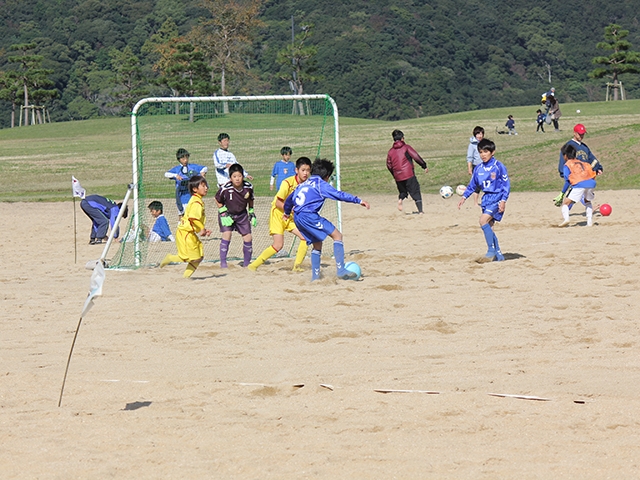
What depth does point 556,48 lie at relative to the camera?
11662 cm

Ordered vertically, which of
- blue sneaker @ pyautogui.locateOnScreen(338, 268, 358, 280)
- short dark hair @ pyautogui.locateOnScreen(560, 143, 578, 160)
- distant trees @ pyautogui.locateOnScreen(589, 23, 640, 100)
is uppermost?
distant trees @ pyautogui.locateOnScreen(589, 23, 640, 100)

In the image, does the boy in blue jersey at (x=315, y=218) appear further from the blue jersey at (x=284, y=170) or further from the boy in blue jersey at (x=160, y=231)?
the boy in blue jersey at (x=160, y=231)

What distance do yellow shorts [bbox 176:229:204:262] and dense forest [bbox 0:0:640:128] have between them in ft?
238

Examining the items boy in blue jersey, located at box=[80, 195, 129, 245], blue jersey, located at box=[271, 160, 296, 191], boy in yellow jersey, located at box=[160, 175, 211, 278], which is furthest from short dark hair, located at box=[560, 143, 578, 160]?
boy in blue jersey, located at box=[80, 195, 129, 245]

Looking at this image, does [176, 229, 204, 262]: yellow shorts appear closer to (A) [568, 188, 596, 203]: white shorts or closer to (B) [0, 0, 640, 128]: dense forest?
(A) [568, 188, 596, 203]: white shorts

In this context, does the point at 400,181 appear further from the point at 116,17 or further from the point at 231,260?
the point at 116,17

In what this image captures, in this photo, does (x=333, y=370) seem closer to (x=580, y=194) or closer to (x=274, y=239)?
(x=274, y=239)

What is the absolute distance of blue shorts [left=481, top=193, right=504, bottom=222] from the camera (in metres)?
12.6

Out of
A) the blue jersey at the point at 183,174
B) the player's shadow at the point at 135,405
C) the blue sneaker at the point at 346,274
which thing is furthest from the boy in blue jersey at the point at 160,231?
the player's shadow at the point at 135,405

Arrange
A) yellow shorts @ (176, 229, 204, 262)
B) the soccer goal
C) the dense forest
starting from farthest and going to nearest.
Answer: the dense forest < the soccer goal < yellow shorts @ (176, 229, 204, 262)

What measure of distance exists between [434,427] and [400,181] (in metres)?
13.2

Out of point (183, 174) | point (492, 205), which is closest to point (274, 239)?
point (492, 205)

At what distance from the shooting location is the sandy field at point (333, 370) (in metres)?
5.40

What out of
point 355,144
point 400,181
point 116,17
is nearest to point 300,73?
point 355,144
